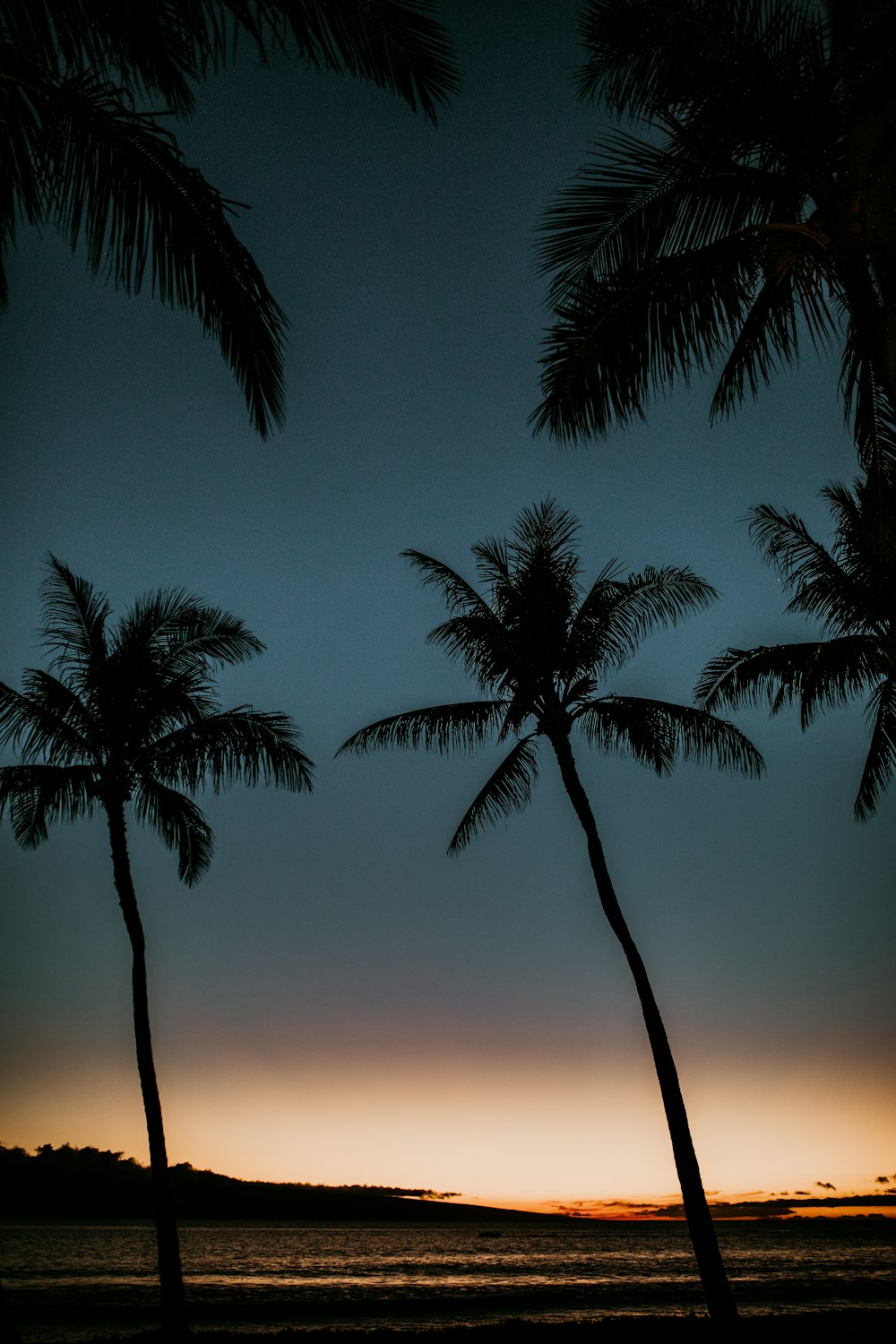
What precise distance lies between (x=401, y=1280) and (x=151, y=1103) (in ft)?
95.1

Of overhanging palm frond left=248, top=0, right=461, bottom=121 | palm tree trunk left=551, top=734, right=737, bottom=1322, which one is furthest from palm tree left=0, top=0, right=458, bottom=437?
palm tree trunk left=551, top=734, right=737, bottom=1322

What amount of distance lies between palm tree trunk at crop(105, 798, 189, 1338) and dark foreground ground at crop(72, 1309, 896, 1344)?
422 mm

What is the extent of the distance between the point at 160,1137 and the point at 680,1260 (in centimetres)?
4740

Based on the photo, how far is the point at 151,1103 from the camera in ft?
38.2

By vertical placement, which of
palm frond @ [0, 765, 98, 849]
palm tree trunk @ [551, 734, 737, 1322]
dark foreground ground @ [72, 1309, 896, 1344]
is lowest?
dark foreground ground @ [72, 1309, 896, 1344]

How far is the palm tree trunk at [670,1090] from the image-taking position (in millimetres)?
9211

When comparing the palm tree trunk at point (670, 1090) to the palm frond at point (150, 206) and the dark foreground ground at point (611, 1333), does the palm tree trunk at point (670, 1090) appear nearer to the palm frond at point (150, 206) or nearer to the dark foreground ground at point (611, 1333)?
the dark foreground ground at point (611, 1333)

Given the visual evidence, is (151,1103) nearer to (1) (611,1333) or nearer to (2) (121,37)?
(1) (611,1333)

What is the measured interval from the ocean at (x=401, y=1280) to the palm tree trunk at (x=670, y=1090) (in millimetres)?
12330

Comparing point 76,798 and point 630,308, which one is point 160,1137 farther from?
point 630,308

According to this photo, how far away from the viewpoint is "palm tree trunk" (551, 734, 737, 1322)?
921 cm

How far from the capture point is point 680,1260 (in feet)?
154

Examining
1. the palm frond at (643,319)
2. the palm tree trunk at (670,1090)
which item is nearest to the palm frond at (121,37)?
the palm frond at (643,319)

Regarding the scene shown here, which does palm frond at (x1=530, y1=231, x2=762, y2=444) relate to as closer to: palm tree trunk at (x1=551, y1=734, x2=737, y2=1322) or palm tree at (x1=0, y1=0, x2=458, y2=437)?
palm tree at (x1=0, y1=0, x2=458, y2=437)
